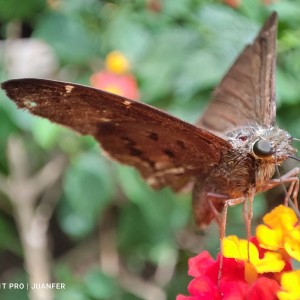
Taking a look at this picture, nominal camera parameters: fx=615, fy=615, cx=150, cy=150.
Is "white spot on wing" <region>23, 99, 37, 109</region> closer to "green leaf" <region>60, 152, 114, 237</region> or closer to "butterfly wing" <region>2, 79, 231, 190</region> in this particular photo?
"butterfly wing" <region>2, 79, 231, 190</region>

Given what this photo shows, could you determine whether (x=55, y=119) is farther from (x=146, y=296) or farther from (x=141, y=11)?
(x=146, y=296)

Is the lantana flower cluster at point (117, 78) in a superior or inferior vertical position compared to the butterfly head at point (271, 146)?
superior

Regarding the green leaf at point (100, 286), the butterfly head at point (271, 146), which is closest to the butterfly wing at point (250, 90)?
the butterfly head at point (271, 146)

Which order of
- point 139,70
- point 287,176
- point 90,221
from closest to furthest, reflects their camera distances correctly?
point 287,176
point 139,70
point 90,221

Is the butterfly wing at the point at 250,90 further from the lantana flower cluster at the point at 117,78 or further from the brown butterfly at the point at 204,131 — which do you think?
the lantana flower cluster at the point at 117,78

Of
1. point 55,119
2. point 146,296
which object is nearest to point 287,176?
point 55,119

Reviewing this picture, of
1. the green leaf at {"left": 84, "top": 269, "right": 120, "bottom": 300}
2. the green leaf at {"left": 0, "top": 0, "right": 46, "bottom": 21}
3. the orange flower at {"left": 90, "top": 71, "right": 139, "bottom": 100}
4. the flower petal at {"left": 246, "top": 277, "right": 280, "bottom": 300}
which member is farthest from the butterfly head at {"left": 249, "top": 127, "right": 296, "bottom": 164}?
the green leaf at {"left": 0, "top": 0, "right": 46, "bottom": 21}

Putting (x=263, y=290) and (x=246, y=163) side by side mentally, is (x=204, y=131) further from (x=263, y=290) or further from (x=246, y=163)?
(x=263, y=290)
